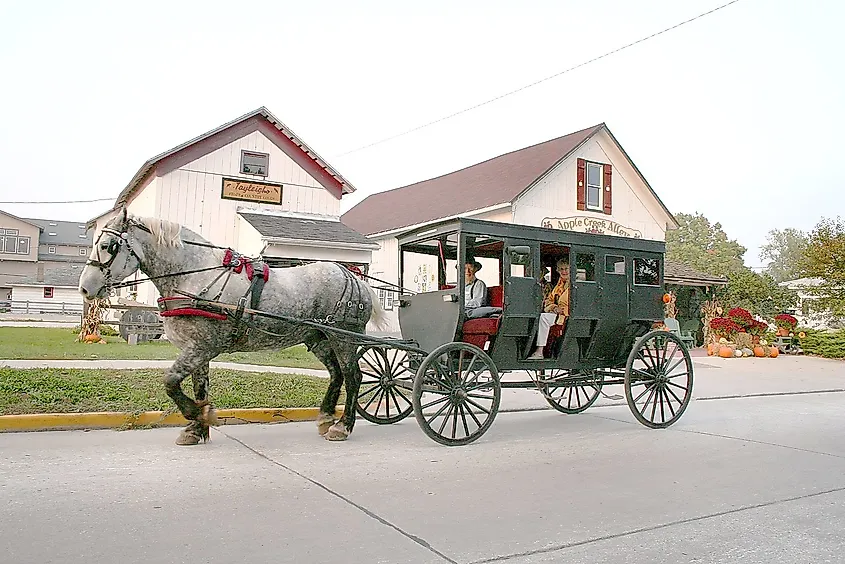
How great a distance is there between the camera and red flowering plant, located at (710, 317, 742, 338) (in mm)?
22047

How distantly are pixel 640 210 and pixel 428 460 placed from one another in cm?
1959

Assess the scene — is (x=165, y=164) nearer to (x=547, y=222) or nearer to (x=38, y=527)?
(x=547, y=222)

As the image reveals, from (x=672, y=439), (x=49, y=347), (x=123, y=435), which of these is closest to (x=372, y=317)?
(x=123, y=435)

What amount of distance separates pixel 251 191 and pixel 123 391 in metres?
12.3

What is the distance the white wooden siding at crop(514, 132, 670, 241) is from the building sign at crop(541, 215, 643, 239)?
135mm

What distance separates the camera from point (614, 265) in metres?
9.08

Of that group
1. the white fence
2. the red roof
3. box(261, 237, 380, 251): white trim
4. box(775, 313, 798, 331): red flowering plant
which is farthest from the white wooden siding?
the white fence

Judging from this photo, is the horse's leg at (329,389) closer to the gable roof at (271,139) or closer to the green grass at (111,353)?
the green grass at (111,353)

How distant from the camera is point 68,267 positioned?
60406mm

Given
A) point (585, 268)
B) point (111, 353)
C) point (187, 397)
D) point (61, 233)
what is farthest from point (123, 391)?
point (61, 233)

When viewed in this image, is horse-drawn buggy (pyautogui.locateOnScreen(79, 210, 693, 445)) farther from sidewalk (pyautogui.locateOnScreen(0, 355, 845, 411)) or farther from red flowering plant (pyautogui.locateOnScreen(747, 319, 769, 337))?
red flowering plant (pyautogui.locateOnScreen(747, 319, 769, 337))

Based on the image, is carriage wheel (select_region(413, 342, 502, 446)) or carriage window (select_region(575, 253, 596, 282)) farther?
carriage window (select_region(575, 253, 596, 282))

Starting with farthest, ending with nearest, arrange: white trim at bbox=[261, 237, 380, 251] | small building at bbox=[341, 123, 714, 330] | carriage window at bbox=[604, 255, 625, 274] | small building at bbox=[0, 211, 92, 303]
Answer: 1. small building at bbox=[0, 211, 92, 303]
2. small building at bbox=[341, 123, 714, 330]
3. white trim at bbox=[261, 237, 380, 251]
4. carriage window at bbox=[604, 255, 625, 274]

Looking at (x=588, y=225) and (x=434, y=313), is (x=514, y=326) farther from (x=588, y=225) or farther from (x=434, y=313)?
(x=588, y=225)
